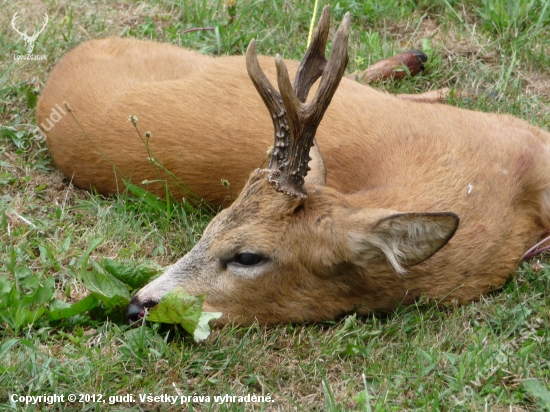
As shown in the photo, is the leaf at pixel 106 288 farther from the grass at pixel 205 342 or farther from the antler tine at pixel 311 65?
the antler tine at pixel 311 65

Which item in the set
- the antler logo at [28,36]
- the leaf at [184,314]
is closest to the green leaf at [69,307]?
the leaf at [184,314]

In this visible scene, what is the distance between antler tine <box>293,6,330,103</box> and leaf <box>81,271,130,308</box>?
4.43 feet

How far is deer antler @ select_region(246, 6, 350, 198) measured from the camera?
163 inches

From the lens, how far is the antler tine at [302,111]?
4.13 m

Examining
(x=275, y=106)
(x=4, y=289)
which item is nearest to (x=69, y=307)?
(x=4, y=289)

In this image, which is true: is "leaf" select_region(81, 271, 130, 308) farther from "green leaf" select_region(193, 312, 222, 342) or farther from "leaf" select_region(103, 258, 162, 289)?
"green leaf" select_region(193, 312, 222, 342)

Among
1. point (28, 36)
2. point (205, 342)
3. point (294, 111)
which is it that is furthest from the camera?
point (28, 36)

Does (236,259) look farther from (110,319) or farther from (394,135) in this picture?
(394,135)

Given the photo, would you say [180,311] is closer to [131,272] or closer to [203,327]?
[203,327]

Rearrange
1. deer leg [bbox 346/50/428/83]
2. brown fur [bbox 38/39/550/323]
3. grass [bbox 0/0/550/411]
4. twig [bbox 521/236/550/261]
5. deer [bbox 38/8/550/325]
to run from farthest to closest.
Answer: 1. deer leg [bbox 346/50/428/83]
2. twig [bbox 521/236/550/261]
3. brown fur [bbox 38/39/550/323]
4. deer [bbox 38/8/550/325]
5. grass [bbox 0/0/550/411]

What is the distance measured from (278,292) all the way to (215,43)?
Result: 3677 millimetres

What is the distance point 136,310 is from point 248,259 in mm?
608

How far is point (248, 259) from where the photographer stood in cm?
446

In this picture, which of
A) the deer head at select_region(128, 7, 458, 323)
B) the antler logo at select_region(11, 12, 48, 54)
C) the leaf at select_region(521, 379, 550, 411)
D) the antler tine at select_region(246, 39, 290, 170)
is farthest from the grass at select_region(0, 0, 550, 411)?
the antler tine at select_region(246, 39, 290, 170)
